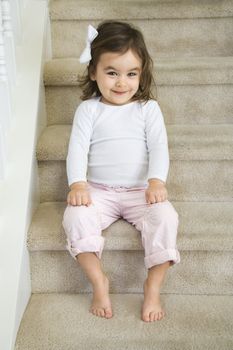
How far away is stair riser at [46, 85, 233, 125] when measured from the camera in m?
1.61

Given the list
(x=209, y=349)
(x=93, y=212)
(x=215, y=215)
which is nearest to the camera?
(x=209, y=349)

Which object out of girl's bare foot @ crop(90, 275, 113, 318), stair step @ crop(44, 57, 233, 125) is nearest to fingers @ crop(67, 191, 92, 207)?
girl's bare foot @ crop(90, 275, 113, 318)

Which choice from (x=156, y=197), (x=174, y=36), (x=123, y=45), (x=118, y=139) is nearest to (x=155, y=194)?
(x=156, y=197)

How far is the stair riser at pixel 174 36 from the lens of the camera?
5.99 ft

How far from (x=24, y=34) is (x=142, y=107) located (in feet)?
1.89

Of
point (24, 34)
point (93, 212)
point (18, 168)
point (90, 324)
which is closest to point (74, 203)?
point (93, 212)

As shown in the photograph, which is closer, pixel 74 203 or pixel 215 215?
pixel 74 203

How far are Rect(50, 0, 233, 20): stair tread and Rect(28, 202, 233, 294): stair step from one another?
3.02ft

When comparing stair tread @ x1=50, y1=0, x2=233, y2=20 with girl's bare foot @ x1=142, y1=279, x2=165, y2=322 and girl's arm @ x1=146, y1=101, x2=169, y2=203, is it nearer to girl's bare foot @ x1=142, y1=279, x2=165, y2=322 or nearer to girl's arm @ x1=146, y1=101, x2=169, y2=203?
girl's arm @ x1=146, y1=101, x2=169, y2=203

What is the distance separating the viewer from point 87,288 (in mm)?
1317

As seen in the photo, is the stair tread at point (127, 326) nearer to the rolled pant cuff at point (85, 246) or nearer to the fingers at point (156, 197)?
the rolled pant cuff at point (85, 246)

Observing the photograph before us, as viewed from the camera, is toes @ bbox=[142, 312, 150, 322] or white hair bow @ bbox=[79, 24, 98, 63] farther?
white hair bow @ bbox=[79, 24, 98, 63]

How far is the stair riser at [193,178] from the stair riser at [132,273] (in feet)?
0.80

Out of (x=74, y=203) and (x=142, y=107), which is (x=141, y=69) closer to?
(x=142, y=107)
